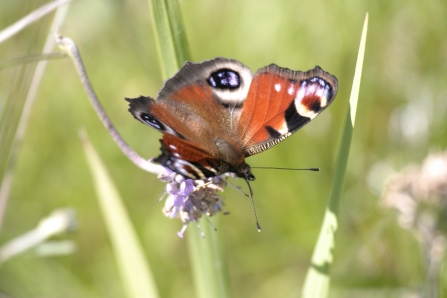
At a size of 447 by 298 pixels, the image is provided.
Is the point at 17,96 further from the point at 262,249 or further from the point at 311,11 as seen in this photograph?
the point at 311,11

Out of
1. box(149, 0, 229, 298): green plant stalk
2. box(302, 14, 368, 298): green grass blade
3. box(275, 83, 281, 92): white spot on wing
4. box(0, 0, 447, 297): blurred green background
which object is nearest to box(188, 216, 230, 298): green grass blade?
box(149, 0, 229, 298): green plant stalk

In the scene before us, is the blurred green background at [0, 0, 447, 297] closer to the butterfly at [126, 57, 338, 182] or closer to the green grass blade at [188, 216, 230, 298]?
the green grass blade at [188, 216, 230, 298]

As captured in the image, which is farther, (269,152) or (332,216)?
(269,152)

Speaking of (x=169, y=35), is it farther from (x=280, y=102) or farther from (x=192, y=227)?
(x=192, y=227)

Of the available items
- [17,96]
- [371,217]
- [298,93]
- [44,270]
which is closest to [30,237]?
[17,96]

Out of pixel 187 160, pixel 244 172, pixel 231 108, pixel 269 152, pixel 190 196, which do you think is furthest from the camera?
pixel 269 152

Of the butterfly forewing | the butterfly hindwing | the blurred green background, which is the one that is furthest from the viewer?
the blurred green background

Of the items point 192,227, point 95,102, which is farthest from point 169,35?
point 192,227
